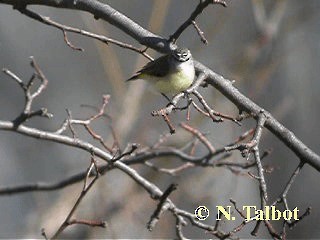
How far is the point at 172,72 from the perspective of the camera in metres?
3.42

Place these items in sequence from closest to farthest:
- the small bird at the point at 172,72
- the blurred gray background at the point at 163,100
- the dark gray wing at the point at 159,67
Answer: the small bird at the point at 172,72 → the dark gray wing at the point at 159,67 → the blurred gray background at the point at 163,100

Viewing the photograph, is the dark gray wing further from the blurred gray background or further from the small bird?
the blurred gray background

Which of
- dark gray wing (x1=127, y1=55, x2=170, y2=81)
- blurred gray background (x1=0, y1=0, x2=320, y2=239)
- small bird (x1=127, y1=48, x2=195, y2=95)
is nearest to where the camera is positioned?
small bird (x1=127, y1=48, x2=195, y2=95)

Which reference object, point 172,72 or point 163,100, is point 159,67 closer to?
point 172,72

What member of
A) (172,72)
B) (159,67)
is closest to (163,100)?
(159,67)

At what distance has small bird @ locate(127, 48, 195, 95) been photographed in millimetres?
3170

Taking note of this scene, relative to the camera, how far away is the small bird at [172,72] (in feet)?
10.4

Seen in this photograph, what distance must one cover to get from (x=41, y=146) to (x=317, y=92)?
349 cm

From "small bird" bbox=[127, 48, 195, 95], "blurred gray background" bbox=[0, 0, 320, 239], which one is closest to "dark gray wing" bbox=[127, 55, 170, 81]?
"small bird" bbox=[127, 48, 195, 95]

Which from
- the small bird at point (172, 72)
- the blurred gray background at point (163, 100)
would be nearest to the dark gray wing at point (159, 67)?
the small bird at point (172, 72)

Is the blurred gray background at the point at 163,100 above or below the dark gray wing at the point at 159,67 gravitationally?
above

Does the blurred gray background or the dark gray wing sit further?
the blurred gray background

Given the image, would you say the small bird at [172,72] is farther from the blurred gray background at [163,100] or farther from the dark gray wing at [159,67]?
the blurred gray background at [163,100]

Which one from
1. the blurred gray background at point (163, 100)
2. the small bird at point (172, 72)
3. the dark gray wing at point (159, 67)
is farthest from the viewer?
the blurred gray background at point (163, 100)
